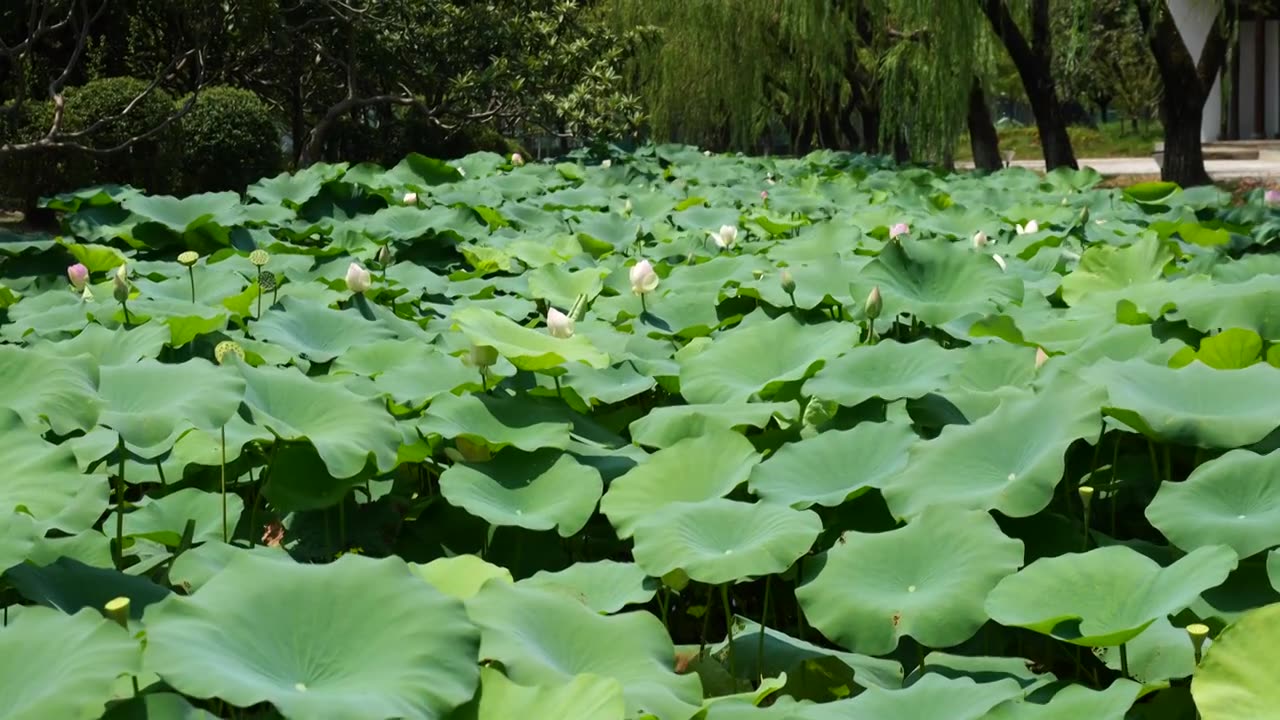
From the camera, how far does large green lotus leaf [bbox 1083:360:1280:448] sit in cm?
158

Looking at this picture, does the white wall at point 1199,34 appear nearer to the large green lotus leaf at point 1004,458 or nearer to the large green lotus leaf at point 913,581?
the large green lotus leaf at point 1004,458

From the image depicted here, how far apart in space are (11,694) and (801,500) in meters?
0.87

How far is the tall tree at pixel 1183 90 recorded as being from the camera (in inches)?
479

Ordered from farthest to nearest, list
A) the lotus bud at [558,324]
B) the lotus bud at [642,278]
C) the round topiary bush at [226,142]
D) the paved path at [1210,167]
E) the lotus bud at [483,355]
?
the paved path at [1210,167]
the round topiary bush at [226,142]
the lotus bud at [642,278]
the lotus bud at [558,324]
the lotus bud at [483,355]

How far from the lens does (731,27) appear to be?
16.9m

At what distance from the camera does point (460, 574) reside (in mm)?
1368

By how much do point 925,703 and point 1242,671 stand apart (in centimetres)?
25

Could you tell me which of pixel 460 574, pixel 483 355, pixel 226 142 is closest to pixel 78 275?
pixel 483 355

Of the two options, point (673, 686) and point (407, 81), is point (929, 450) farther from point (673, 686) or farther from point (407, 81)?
point (407, 81)

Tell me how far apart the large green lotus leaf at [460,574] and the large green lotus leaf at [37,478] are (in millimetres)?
349

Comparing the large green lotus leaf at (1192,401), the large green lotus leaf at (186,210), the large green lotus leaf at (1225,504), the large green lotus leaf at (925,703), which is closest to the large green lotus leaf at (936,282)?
the large green lotus leaf at (1192,401)

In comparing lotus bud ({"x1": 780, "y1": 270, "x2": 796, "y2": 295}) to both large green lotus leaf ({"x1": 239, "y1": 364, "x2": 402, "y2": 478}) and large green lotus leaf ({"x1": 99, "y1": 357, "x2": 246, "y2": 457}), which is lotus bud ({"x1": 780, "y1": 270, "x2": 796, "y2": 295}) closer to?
large green lotus leaf ({"x1": 239, "y1": 364, "x2": 402, "y2": 478})

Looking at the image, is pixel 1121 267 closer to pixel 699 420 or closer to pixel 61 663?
pixel 699 420

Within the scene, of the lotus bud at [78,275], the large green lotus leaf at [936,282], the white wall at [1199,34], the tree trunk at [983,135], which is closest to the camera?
the large green lotus leaf at [936,282]
